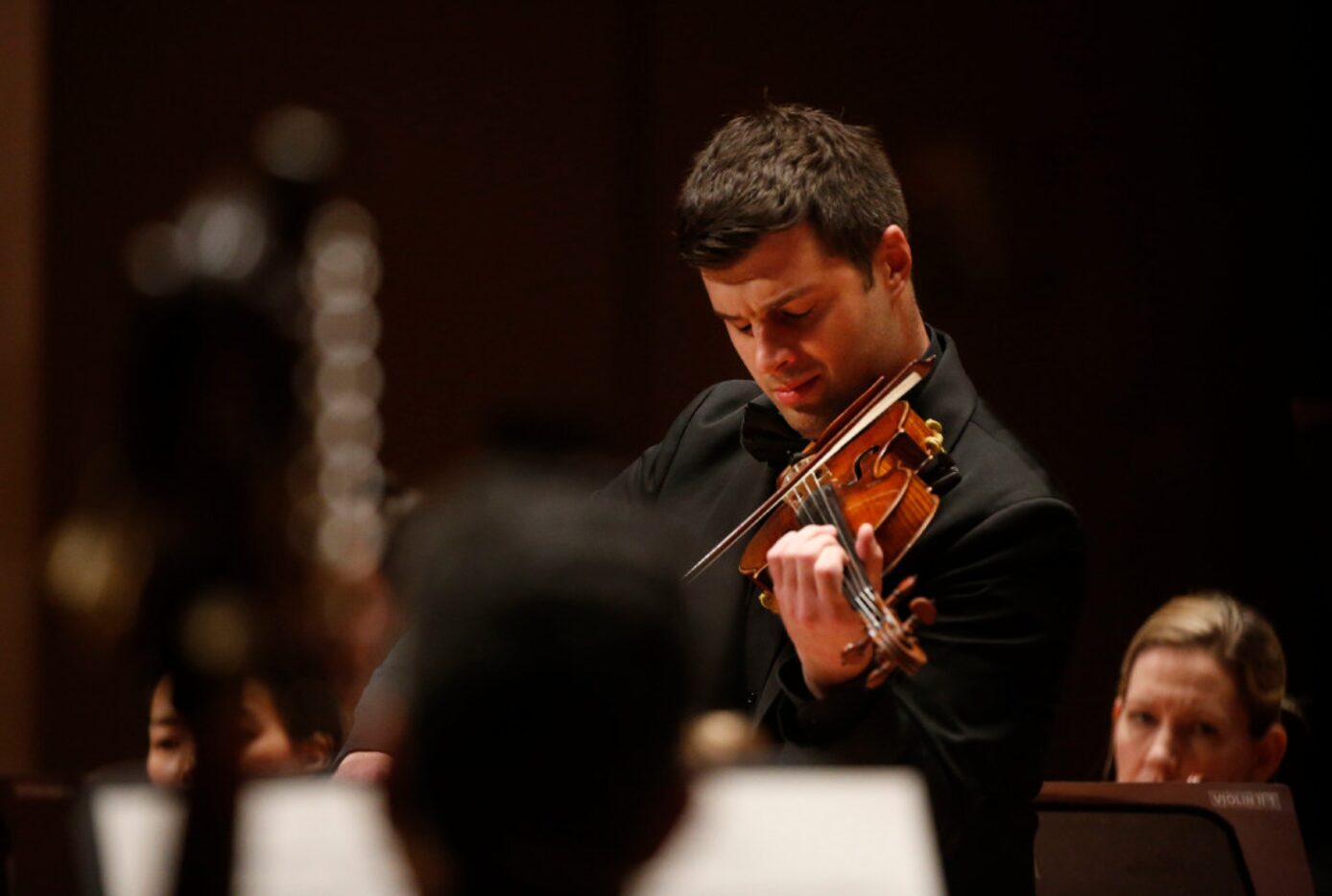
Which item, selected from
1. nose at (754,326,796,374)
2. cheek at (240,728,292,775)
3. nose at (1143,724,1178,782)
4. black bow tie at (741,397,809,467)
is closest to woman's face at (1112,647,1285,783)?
nose at (1143,724,1178,782)

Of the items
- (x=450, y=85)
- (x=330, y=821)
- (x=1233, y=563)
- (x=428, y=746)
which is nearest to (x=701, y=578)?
(x=330, y=821)

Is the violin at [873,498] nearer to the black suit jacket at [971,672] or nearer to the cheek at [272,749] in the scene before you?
the black suit jacket at [971,672]

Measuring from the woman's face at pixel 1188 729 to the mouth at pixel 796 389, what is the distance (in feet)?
3.78

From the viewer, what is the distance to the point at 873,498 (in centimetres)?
183

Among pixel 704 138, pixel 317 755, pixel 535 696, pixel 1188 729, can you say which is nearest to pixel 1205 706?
pixel 1188 729

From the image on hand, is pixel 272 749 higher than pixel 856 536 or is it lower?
lower

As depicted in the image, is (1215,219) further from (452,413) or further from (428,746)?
(428,746)

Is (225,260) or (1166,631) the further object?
(1166,631)

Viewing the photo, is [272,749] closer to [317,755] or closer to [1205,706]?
[317,755]

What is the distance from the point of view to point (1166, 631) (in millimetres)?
2848

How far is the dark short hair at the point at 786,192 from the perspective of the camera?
1.91 m

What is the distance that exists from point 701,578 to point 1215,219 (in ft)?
7.43

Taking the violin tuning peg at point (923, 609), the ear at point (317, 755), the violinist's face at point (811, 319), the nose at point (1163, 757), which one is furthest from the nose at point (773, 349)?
the nose at point (1163, 757)

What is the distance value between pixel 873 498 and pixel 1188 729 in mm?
1186
